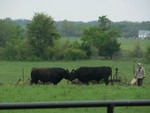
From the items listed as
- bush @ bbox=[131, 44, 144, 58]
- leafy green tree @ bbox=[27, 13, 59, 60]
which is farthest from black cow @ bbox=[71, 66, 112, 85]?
bush @ bbox=[131, 44, 144, 58]

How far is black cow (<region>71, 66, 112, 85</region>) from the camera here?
94.7 ft

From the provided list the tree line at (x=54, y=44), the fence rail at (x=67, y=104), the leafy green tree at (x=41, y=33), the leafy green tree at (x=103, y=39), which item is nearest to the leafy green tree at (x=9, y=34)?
the tree line at (x=54, y=44)

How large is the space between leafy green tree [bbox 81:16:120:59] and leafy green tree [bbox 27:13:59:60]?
7577 millimetres

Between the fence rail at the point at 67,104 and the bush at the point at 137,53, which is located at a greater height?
the fence rail at the point at 67,104

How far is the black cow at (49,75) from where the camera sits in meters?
28.9

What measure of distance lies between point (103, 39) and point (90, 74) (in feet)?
179

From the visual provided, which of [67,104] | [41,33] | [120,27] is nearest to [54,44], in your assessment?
[41,33]

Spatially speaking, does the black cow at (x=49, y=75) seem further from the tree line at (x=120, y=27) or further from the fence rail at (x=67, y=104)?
the tree line at (x=120, y=27)

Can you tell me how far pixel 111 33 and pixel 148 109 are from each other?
76858 millimetres

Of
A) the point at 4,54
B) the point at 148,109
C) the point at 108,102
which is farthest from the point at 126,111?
the point at 4,54

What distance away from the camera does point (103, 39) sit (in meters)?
83.7

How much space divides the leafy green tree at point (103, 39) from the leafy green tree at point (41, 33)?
7577 mm

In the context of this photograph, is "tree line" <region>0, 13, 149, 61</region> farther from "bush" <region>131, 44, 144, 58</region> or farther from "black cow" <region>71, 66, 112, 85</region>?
"black cow" <region>71, 66, 112, 85</region>

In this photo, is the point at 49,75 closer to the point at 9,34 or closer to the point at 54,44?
the point at 54,44
